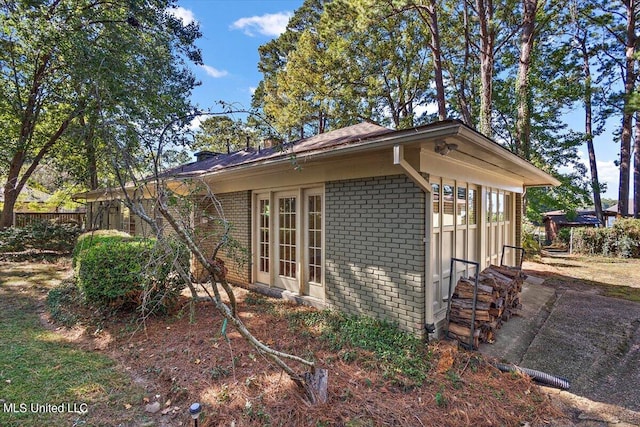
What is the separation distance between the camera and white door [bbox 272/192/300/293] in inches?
240

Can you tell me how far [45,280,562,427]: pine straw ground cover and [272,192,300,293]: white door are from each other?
1.38 metres

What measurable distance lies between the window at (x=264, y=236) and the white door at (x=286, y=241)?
31 cm

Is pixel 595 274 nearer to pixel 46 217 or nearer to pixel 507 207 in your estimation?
pixel 507 207

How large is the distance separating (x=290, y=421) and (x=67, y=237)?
15.0 meters

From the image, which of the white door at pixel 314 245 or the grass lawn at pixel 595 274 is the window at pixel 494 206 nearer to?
the grass lawn at pixel 595 274

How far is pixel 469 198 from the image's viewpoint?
5.59 metres

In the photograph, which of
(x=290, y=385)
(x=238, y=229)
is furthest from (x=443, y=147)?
(x=238, y=229)

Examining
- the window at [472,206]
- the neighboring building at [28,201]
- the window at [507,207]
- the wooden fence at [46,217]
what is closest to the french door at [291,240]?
the window at [472,206]

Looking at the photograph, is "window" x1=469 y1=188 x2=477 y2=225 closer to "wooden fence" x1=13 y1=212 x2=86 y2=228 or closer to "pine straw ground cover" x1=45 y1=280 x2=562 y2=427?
"pine straw ground cover" x1=45 y1=280 x2=562 y2=427

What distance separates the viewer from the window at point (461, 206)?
5.15m

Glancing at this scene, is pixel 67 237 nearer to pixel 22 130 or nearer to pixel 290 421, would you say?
pixel 22 130

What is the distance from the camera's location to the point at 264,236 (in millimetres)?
6809

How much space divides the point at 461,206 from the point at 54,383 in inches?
234

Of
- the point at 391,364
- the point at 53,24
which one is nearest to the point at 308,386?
the point at 391,364
